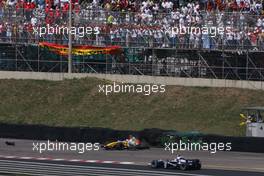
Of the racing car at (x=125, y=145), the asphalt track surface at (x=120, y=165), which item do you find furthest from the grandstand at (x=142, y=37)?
the asphalt track surface at (x=120, y=165)

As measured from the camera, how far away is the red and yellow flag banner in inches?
1841

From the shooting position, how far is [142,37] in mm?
45969

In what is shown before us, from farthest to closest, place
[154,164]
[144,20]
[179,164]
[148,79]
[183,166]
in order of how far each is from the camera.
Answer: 1. [148,79]
2. [144,20]
3. [154,164]
4. [179,164]
5. [183,166]

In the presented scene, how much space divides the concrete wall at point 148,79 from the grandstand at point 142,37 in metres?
0.37

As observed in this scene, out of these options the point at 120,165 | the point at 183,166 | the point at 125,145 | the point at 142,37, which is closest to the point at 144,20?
the point at 142,37

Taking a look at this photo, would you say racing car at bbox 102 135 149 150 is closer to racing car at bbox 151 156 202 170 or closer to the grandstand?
racing car at bbox 151 156 202 170

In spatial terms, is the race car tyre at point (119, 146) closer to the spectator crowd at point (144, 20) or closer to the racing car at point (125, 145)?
the racing car at point (125, 145)

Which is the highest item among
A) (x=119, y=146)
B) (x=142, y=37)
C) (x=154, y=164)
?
(x=142, y=37)

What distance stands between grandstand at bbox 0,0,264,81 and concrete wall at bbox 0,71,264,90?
0.37 meters

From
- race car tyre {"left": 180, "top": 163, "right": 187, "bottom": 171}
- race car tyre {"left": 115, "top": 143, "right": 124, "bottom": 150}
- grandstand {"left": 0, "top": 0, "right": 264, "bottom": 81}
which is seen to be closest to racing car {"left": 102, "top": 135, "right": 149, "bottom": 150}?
race car tyre {"left": 115, "top": 143, "right": 124, "bottom": 150}

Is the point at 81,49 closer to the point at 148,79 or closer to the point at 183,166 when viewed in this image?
the point at 148,79

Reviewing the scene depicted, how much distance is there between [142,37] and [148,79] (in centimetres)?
207

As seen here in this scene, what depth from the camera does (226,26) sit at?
43.6 metres

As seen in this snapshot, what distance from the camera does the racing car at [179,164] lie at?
30.1 m
